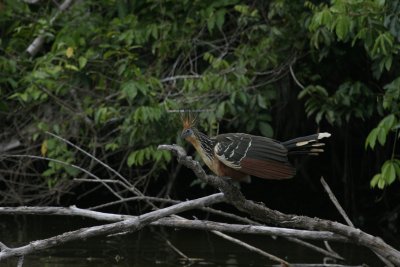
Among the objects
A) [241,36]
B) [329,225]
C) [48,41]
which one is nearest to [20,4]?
[48,41]

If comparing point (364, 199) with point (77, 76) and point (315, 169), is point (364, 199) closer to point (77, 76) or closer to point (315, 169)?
point (315, 169)

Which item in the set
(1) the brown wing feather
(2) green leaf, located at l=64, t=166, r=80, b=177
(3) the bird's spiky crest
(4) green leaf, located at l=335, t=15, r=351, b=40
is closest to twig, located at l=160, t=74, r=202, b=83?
(2) green leaf, located at l=64, t=166, r=80, b=177

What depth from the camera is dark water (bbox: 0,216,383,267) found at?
21.2 ft

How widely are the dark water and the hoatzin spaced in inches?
83.0

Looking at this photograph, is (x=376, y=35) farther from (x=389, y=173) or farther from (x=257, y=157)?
(x=257, y=157)

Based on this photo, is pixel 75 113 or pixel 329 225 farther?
pixel 75 113

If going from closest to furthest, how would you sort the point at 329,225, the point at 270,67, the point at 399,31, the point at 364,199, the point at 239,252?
the point at 329,225 < the point at 399,31 < the point at 239,252 < the point at 270,67 < the point at 364,199

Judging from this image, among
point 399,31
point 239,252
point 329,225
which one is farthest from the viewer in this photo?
Result: point 239,252

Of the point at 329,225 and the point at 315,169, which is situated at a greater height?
Answer: the point at 329,225

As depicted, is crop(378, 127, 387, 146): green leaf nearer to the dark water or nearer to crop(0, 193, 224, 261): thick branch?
the dark water

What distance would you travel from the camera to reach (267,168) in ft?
14.0

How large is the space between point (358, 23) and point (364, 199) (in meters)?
3.28

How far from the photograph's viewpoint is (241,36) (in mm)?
7371

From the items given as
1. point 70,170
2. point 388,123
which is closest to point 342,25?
point 388,123
